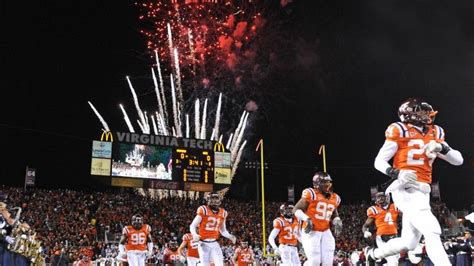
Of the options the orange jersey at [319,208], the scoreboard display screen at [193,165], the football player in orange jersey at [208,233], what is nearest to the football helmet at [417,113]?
the orange jersey at [319,208]

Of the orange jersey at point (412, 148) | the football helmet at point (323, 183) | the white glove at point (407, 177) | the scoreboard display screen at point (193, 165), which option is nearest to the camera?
the white glove at point (407, 177)

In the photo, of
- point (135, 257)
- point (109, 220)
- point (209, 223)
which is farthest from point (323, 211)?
point (109, 220)

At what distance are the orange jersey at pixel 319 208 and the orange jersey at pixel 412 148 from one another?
92.6 inches

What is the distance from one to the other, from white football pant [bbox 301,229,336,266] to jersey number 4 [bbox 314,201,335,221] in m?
0.28

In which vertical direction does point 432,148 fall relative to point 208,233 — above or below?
above

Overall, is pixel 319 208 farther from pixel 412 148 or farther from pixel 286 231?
pixel 286 231

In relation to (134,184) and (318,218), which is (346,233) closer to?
(134,184)

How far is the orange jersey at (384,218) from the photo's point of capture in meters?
12.7

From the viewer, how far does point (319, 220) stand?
9.46 m

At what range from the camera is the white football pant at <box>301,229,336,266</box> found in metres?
9.18

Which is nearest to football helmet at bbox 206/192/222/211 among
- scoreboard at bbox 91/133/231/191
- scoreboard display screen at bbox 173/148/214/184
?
scoreboard at bbox 91/133/231/191

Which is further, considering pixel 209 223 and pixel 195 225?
pixel 209 223

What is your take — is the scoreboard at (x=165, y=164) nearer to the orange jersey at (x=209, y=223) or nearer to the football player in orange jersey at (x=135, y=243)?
the football player in orange jersey at (x=135, y=243)

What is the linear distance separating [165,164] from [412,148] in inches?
1028
